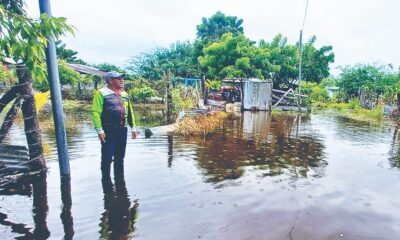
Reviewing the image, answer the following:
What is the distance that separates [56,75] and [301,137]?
813 centimetres

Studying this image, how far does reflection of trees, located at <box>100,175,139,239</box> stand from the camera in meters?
3.53

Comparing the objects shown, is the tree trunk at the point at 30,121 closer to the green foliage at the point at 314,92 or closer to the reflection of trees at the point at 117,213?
the reflection of trees at the point at 117,213

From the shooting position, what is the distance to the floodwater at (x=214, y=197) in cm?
366

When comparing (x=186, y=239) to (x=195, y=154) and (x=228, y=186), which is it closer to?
(x=228, y=186)

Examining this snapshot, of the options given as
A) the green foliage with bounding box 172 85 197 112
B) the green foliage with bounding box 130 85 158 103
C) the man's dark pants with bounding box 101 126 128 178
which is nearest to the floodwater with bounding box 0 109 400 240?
the man's dark pants with bounding box 101 126 128 178

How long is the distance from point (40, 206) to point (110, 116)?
1.64 meters

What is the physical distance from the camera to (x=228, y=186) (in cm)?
527

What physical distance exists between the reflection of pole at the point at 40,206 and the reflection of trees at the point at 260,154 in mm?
2753

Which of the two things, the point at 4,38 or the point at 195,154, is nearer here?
the point at 4,38

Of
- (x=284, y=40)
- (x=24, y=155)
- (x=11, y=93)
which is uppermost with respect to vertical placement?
(x=284, y=40)

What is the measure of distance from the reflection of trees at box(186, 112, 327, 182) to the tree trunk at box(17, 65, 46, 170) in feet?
9.99

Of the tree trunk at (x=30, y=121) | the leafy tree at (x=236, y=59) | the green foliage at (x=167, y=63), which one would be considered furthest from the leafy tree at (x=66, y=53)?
the tree trunk at (x=30, y=121)

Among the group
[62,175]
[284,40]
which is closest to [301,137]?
[62,175]

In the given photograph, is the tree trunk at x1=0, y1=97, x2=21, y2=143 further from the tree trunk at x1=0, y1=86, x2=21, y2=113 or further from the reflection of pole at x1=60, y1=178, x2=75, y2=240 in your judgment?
the reflection of pole at x1=60, y1=178, x2=75, y2=240
